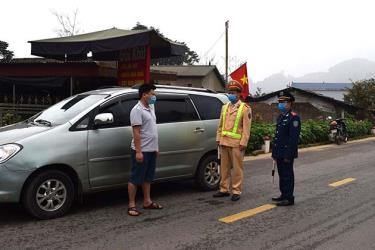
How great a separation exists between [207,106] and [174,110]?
81 cm

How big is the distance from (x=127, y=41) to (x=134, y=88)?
14.0ft

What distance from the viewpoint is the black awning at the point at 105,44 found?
36.6 ft

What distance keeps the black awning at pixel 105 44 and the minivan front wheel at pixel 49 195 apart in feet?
18.4

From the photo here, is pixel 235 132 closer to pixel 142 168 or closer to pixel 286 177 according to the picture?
pixel 286 177

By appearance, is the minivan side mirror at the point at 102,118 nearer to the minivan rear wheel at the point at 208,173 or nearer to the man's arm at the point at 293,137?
the minivan rear wheel at the point at 208,173

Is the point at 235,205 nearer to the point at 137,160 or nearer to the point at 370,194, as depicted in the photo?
the point at 137,160

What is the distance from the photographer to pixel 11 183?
224 inches

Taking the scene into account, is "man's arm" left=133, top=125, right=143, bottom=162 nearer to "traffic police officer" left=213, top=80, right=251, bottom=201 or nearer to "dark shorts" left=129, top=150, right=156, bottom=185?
"dark shorts" left=129, top=150, right=156, bottom=185

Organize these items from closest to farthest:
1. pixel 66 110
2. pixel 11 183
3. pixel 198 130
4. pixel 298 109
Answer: pixel 11 183, pixel 66 110, pixel 198 130, pixel 298 109

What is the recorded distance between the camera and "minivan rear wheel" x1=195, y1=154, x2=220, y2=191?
311 inches

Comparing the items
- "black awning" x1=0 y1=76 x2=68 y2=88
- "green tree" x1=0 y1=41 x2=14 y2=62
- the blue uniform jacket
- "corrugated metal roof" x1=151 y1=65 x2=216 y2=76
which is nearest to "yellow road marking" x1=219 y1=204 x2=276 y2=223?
the blue uniform jacket

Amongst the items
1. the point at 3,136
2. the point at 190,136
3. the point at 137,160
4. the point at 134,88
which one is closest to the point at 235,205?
the point at 190,136

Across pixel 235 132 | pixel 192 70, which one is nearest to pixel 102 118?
pixel 235 132

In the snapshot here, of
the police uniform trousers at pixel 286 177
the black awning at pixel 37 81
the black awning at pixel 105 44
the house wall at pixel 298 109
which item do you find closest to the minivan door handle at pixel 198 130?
the police uniform trousers at pixel 286 177
